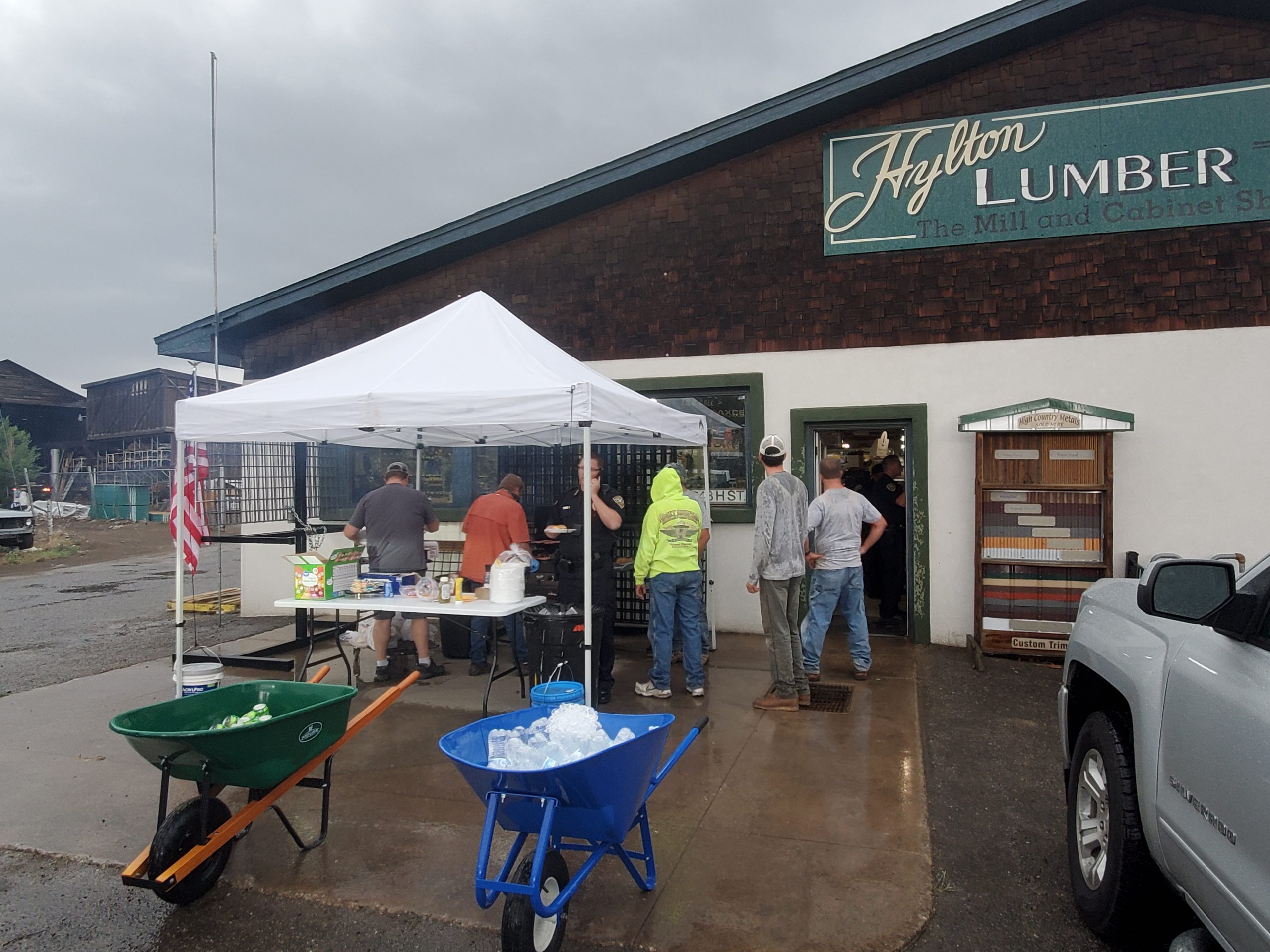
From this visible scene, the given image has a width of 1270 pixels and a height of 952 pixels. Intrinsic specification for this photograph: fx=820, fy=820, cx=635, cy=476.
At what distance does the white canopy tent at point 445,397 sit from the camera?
15.8 feet

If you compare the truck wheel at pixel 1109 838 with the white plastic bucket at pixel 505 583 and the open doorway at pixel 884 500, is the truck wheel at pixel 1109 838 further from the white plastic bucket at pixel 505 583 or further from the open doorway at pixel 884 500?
the open doorway at pixel 884 500

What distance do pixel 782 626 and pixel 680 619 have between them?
0.81 meters

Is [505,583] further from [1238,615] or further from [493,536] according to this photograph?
[1238,615]

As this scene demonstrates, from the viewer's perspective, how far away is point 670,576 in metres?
6.10

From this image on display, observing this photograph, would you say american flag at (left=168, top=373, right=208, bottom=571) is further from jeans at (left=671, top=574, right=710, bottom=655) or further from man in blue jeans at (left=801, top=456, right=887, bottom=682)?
man in blue jeans at (left=801, top=456, right=887, bottom=682)

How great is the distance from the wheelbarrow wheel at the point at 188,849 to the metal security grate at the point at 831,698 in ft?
12.8

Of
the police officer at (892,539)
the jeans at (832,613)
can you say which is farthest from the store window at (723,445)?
the jeans at (832,613)

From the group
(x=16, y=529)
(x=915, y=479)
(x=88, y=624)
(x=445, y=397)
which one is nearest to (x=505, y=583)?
(x=445, y=397)

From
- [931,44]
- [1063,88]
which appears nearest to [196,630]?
[931,44]

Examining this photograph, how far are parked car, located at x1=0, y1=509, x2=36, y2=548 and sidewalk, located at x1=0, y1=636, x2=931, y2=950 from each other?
16.3 meters

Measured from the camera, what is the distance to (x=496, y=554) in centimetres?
682

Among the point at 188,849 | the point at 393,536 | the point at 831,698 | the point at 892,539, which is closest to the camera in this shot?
the point at 188,849

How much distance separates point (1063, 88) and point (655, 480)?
5.35 m

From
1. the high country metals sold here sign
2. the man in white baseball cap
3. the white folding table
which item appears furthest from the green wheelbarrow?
the high country metals sold here sign
